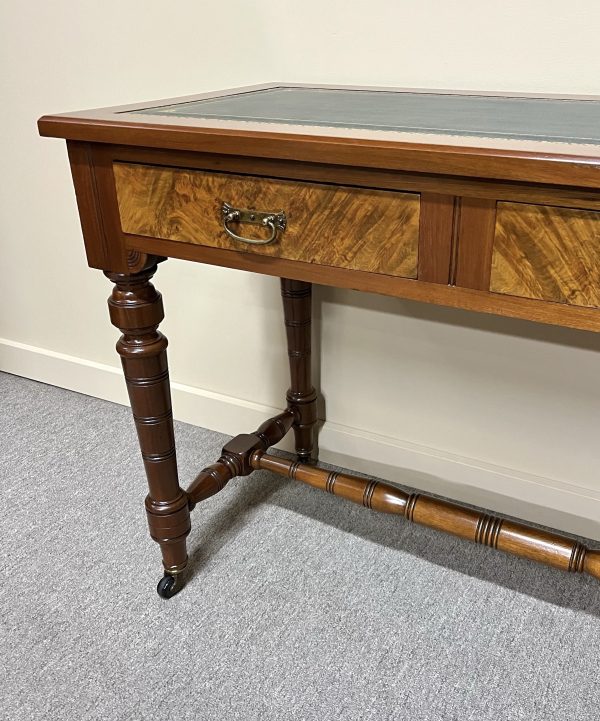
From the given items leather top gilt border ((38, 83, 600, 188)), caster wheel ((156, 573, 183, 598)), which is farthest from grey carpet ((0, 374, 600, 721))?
leather top gilt border ((38, 83, 600, 188))

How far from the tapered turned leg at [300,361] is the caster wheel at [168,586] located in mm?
442

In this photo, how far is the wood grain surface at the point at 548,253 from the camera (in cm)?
73

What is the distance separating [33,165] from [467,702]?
60.7 inches

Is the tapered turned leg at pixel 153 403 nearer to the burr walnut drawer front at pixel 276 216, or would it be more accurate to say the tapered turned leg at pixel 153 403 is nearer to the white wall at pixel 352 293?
the burr walnut drawer front at pixel 276 216

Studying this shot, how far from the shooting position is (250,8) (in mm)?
1356

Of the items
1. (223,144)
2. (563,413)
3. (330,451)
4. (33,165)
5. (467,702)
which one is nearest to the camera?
(223,144)

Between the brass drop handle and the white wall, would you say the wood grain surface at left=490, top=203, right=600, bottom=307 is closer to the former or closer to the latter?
the brass drop handle

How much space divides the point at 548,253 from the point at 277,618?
31.5 inches

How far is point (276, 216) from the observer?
2.91ft

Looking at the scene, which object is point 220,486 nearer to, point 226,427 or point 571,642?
point 226,427

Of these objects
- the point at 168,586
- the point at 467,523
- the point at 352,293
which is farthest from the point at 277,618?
the point at 352,293

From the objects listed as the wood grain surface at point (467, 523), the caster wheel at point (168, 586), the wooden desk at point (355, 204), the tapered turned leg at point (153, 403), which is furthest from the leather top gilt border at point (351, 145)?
the caster wheel at point (168, 586)

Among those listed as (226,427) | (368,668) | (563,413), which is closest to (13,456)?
(226,427)

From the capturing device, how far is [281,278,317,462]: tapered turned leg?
1441 millimetres
